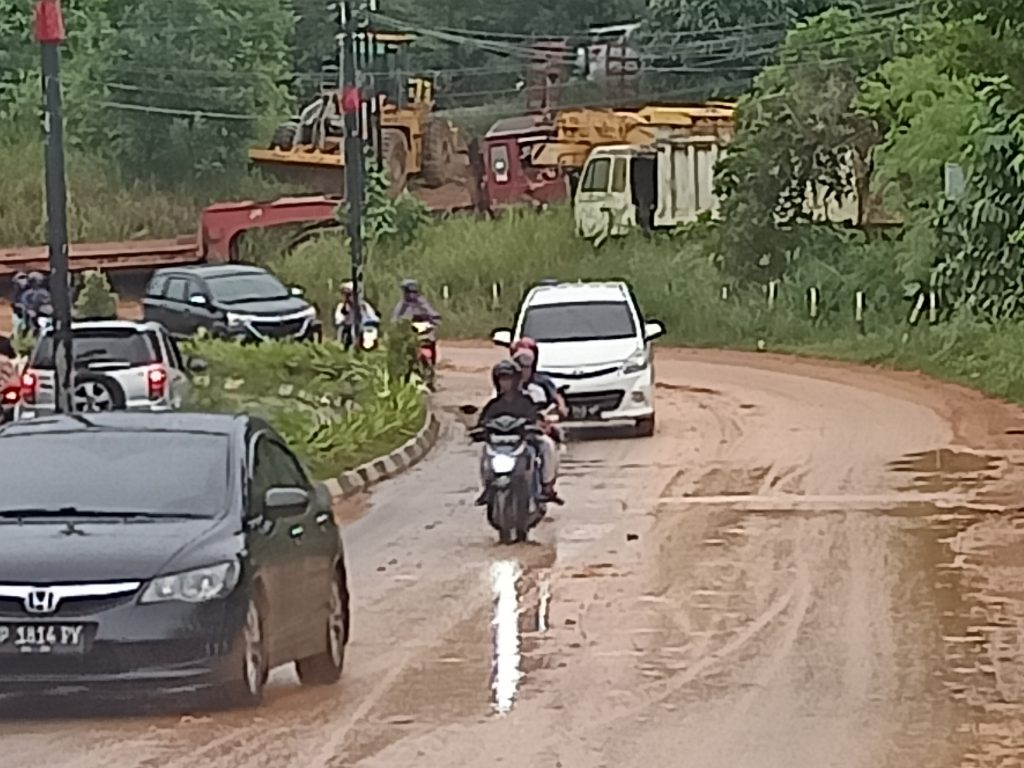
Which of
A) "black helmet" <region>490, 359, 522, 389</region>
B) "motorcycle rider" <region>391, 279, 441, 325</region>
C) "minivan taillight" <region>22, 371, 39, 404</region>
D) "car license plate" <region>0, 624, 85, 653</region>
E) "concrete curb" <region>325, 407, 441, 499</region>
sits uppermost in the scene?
"car license plate" <region>0, 624, 85, 653</region>

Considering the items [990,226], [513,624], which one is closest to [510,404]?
[513,624]

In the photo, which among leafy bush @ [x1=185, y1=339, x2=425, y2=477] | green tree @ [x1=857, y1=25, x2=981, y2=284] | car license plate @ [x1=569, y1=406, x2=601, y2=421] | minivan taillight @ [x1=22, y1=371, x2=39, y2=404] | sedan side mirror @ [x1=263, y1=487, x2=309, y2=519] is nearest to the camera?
sedan side mirror @ [x1=263, y1=487, x2=309, y2=519]

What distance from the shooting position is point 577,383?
28.8 metres

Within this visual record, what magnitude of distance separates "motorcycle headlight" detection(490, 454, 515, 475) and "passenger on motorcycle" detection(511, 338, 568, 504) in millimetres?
295

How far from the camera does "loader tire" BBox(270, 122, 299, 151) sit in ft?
211

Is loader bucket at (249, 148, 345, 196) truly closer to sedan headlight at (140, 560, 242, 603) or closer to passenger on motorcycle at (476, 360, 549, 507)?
passenger on motorcycle at (476, 360, 549, 507)

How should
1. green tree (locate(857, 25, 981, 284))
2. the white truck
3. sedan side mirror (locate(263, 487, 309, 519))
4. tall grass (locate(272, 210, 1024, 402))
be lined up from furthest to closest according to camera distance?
1. the white truck
2. green tree (locate(857, 25, 981, 284))
3. tall grass (locate(272, 210, 1024, 402))
4. sedan side mirror (locate(263, 487, 309, 519))

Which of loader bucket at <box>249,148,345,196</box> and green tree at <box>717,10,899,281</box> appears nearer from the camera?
green tree at <box>717,10,899,281</box>

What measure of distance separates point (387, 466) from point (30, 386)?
425 centimetres

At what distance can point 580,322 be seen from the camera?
30.3 metres

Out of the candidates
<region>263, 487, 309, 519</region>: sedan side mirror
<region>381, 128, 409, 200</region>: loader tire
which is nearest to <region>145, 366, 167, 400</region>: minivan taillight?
<region>263, 487, 309, 519</region>: sedan side mirror

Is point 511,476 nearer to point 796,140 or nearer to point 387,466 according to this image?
A: point 387,466

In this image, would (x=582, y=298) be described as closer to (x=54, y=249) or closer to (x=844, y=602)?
(x=54, y=249)

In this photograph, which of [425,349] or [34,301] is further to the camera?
[34,301]
